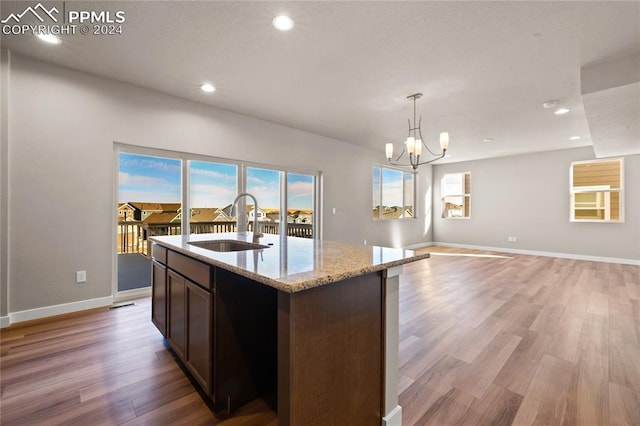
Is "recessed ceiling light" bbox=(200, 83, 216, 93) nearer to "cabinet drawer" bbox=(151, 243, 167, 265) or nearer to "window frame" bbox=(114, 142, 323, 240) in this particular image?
"window frame" bbox=(114, 142, 323, 240)

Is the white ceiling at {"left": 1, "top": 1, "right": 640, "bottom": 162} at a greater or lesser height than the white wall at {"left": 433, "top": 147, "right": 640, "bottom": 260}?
greater

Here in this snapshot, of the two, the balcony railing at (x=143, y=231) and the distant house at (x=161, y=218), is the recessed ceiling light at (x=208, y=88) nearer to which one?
the distant house at (x=161, y=218)

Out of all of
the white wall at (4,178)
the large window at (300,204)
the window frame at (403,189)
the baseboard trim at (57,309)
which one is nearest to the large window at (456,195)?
the window frame at (403,189)

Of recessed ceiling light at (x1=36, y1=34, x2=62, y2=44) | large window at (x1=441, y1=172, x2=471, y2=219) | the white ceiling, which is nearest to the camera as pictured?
the white ceiling

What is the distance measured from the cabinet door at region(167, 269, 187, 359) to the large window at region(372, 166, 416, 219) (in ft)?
17.3

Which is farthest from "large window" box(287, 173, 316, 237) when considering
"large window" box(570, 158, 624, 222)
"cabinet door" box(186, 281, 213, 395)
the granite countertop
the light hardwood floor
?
"large window" box(570, 158, 624, 222)

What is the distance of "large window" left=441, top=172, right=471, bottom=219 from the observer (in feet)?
27.1

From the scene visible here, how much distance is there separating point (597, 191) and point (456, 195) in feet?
9.90

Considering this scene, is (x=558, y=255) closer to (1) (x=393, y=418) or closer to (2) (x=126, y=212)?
(1) (x=393, y=418)

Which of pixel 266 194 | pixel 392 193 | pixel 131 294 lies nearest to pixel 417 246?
pixel 392 193

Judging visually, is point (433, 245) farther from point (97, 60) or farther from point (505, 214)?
point (97, 60)

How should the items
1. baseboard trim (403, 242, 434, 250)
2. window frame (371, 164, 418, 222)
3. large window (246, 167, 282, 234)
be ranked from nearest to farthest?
large window (246, 167, 282, 234) < window frame (371, 164, 418, 222) < baseboard trim (403, 242, 434, 250)

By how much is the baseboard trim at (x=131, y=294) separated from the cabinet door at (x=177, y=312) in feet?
5.99

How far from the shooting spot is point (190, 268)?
1.72 metres
